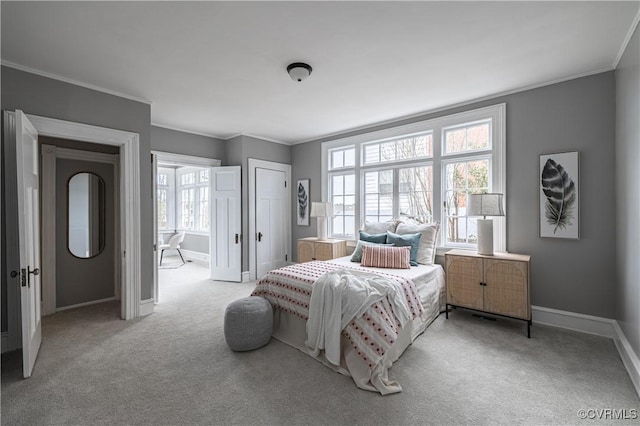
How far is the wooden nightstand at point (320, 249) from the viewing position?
15.9 feet

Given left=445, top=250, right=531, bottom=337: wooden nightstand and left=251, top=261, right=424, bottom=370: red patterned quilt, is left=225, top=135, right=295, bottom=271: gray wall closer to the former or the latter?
left=251, top=261, right=424, bottom=370: red patterned quilt

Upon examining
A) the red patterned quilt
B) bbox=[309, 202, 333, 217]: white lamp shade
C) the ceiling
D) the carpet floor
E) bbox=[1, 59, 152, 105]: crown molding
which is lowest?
the carpet floor

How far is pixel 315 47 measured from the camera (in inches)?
101

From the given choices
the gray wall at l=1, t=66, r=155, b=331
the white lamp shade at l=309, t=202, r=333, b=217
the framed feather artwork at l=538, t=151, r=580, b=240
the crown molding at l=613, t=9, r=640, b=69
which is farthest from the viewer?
the white lamp shade at l=309, t=202, r=333, b=217

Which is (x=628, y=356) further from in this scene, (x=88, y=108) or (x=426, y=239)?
(x=88, y=108)

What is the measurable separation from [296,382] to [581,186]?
11.3ft

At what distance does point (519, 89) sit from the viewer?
3484 millimetres

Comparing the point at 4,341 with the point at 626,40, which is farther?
the point at 4,341

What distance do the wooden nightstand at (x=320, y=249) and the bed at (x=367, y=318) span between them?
97 cm

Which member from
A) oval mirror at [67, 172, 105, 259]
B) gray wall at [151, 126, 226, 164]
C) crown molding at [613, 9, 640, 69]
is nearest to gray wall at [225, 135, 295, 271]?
gray wall at [151, 126, 226, 164]


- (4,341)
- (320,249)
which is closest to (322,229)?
(320,249)

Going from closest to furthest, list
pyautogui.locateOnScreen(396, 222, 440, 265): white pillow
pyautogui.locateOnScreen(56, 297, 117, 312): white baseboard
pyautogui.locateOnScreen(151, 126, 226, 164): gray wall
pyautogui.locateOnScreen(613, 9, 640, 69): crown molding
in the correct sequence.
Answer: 1. pyautogui.locateOnScreen(613, 9, 640, 69): crown molding
2. pyautogui.locateOnScreen(396, 222, 440, 265): white pillow
3. pyautogui.locateOnScreen(56, 297, 117, 312): white baseboard
4. pyautogui.locateOnScreen(151, 126, 226, 164): gray wall

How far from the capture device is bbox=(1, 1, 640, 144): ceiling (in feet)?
6.93

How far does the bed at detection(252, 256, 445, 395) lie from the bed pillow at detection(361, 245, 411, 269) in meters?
0.11
